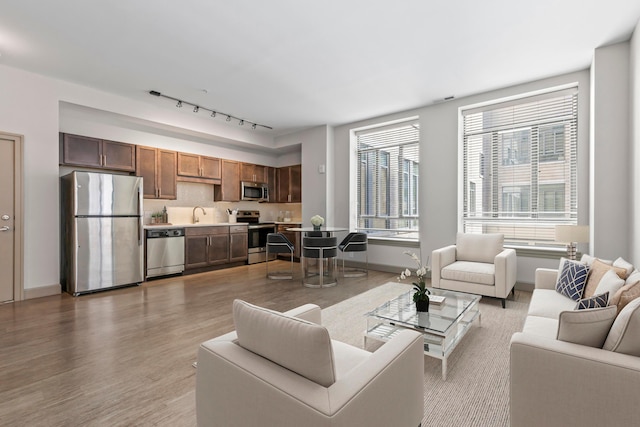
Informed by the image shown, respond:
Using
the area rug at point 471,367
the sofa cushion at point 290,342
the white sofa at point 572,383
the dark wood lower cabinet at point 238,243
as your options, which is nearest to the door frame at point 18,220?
the dark wood lower cabinet at point 238,243

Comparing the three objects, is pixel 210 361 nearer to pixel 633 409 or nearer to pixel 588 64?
pixel 633 409

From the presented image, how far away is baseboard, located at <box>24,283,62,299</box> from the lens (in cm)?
411

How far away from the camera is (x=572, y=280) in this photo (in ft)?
8.84

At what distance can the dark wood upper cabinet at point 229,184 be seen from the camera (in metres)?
6.73

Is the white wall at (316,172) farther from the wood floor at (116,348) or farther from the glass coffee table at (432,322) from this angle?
the glass coffee table at (432,322)

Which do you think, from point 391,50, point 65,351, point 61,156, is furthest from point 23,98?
point 391,50

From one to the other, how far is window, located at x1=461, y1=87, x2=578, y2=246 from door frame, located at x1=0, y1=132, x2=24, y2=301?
6.35 meters

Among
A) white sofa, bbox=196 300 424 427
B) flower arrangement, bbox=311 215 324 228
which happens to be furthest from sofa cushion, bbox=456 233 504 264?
white sofa, bbox=196 300 424 427

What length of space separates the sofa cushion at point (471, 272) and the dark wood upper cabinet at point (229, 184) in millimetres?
4681

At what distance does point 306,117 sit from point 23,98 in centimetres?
414

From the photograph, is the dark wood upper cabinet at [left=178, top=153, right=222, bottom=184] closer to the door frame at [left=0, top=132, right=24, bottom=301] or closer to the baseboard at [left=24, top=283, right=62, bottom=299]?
the door frame at [left=0, top=132, right=24, bottom=301]

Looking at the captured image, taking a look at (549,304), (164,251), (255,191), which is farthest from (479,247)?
(164,251)

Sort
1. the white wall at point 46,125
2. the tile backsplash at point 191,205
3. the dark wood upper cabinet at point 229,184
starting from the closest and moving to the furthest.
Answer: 1. the white wall at point 46,125
2. the tile backsplash at point 191,205
3. the dark wood upper cabinet at point 229,184

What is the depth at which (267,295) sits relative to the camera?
435 cm
